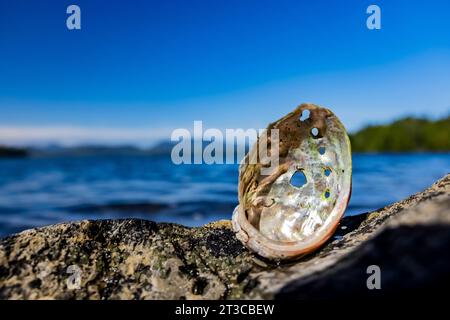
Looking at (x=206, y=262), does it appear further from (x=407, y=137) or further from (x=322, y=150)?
(x=407, y=137)

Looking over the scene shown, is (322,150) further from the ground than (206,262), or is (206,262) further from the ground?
(322,150)

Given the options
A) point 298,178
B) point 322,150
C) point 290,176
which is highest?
point 322,150

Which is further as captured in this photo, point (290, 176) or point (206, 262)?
point (290, 176)

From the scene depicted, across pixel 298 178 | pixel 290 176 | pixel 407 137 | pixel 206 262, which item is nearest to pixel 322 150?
pixel 290 176

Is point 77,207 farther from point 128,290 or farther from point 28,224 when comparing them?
point 128,290

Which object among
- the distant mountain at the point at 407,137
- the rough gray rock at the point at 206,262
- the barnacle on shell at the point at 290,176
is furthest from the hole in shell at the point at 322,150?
the distant mountain at the point at 407,137

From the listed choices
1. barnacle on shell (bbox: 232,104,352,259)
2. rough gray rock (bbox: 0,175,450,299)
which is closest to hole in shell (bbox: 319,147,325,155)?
barnacle on shell (bbox: 232,104,352,259)

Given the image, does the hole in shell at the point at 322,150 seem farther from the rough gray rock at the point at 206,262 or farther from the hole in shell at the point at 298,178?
the rough gray rock at the point at 206,262
